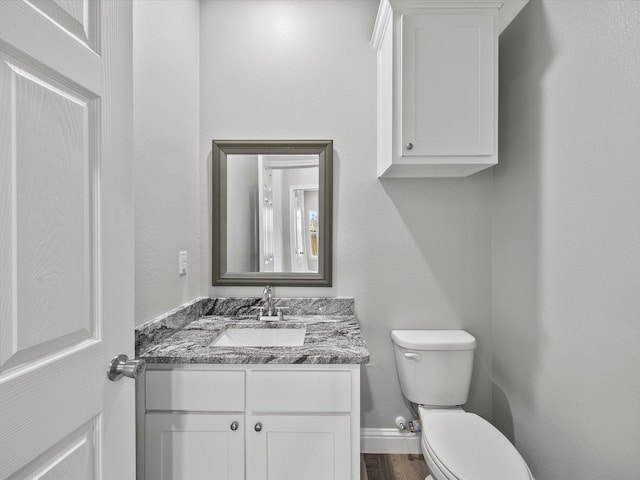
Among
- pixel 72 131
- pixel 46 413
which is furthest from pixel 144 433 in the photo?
pixel 72 131

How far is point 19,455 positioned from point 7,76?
57 cm

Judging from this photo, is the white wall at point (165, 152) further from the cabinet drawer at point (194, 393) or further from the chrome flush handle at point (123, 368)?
the chrome flush handle at point (123, 368)

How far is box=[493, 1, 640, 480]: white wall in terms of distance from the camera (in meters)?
1.12

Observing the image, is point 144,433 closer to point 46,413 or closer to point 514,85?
point 46,413

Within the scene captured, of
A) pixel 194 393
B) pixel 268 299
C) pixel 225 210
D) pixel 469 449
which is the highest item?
pixel 225 210

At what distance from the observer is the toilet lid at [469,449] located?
4.05 feet

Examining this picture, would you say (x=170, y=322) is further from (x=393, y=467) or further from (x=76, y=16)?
(x=393, y=467)

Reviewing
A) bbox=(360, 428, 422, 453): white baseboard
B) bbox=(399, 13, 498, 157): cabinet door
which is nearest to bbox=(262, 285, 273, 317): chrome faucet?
bbox=(360, 428, 422, 453): white baseboard

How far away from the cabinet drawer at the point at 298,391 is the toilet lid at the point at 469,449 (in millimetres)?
382

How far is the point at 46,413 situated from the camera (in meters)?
0.61

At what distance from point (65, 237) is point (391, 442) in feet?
6.17

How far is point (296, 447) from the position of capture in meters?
1.33

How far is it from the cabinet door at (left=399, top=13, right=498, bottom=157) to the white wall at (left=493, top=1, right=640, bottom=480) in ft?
0.65

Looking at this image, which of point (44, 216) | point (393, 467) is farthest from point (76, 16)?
point (393, 467)
